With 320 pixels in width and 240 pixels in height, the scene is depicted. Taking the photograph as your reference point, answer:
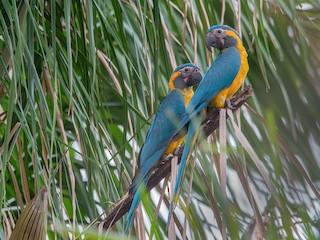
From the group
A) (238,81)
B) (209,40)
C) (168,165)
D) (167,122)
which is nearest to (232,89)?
(238,81)

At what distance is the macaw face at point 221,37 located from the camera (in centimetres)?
125

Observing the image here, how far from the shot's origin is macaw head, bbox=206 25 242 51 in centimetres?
125

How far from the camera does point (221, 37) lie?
1285mm

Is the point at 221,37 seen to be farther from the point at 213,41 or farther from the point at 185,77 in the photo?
the point at 185,77

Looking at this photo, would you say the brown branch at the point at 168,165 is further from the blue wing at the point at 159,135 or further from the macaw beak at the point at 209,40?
the macaw beak at the point at 209,40

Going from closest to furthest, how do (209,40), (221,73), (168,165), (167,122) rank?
(168,165) < (221,73) < (209,40) < (167,122)

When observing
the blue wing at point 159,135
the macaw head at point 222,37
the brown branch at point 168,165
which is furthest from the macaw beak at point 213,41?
the brown branch at point 168,165

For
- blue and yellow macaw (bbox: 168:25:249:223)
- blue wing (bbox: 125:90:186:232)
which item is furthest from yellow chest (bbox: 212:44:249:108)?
blue wing (bbox: 125:90:186:232)

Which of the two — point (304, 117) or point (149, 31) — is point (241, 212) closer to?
point (304, 117)

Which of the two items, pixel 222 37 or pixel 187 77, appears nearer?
pixel 222 37

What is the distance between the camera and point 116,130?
1860 millimetres

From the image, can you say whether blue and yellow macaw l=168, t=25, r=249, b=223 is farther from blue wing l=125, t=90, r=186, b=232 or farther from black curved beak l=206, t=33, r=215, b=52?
blue wing l=125, t=90, r=186, b=232

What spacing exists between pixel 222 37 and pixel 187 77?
184mm

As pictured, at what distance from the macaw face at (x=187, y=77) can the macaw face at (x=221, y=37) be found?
0.10m
